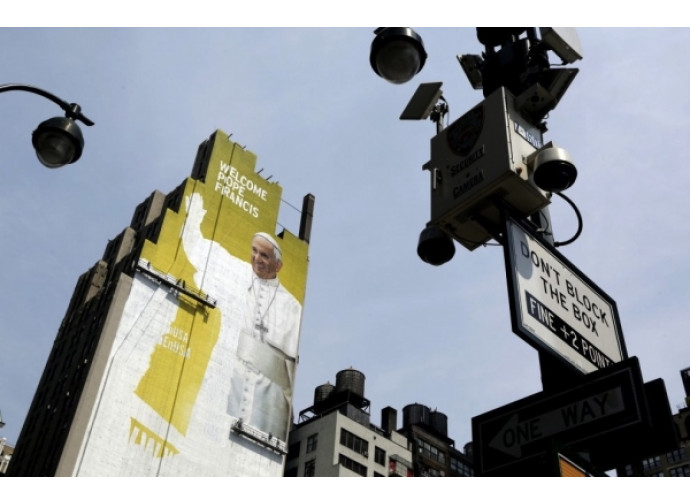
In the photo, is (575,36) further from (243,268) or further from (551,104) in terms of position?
(243,268)

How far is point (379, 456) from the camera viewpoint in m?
86.4

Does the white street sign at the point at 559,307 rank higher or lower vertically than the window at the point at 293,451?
lower

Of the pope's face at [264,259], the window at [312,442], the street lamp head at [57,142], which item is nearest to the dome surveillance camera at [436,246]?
the street lamp head at [57,142]

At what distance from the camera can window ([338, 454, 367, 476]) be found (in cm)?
8175

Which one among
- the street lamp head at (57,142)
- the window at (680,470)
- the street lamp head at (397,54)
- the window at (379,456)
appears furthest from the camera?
the window at (680,470)

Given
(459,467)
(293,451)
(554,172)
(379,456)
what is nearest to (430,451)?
(459,467)

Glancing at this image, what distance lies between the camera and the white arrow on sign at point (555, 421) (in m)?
5.73

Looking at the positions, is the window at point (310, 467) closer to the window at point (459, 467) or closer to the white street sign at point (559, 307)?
the window at point (459, 467)

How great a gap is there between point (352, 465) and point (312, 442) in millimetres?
6288

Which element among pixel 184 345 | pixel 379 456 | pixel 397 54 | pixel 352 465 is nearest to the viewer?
pixel 397 54

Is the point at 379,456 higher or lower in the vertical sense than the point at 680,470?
lower

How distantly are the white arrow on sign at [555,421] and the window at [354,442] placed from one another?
261ft

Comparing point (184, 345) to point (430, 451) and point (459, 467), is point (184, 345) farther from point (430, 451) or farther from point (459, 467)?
point (459, 467)

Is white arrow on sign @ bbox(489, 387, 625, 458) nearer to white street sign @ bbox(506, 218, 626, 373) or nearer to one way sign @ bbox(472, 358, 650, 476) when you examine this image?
one way sign @ bbox(472, 358, 650, 476)
